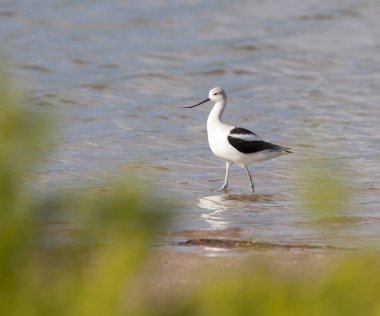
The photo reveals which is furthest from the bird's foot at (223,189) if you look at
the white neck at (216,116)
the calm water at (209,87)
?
the white neck at (216,116)

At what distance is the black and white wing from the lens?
10.7 metres

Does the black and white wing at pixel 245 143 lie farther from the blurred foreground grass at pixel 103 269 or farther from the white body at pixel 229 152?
the blurred foreground grass at pixel 103 269

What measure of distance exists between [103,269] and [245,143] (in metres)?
8.45

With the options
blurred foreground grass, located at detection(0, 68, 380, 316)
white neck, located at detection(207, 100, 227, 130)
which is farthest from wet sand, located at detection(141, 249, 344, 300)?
white neck, located at detection(207, 100, 227, 130)

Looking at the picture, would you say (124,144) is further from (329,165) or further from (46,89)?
(329,165)

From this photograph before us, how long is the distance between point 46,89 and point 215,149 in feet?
20.6

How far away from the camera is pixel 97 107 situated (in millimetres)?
15562

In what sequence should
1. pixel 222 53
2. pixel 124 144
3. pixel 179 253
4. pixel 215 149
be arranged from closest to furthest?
pixel 179 253 < pixel 215 149 < pixel 124 144 < pixel 222 53

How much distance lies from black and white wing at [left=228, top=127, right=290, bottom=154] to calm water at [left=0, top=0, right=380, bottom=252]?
40cm

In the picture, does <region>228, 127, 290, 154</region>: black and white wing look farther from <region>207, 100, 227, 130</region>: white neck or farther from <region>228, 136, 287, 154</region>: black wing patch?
<region>207, 100, 227, 130</region>: white neck

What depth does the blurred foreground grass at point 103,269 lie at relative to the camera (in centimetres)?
230

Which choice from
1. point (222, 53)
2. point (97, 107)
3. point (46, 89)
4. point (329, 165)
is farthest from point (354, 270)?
point (222, 53)

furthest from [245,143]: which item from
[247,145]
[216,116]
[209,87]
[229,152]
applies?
[209,87]

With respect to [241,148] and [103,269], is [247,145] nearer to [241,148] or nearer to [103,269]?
[241,148]
